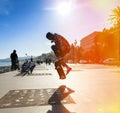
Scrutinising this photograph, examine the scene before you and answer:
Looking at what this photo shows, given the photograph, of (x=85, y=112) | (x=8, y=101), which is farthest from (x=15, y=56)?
(x=85, y=112)

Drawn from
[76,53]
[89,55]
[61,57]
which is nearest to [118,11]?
[61,57]

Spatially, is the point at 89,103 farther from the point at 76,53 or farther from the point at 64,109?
the point at 76,53

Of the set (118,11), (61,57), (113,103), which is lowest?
(113,103)

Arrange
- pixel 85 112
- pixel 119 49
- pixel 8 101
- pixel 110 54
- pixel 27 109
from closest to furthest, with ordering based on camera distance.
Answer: pixel 85 112 < pixel 27 109 < pixel 8 101 < pixel 119 49 < pixel 110 54

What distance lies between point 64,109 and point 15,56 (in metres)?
28.5

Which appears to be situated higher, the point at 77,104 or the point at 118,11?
the point at 118,11

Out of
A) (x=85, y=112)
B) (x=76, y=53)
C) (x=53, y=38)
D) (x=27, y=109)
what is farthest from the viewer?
(x=76, y=53)

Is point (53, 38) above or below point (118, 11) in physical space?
below

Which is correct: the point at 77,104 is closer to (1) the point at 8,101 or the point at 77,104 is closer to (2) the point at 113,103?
(2) the point at 113,103

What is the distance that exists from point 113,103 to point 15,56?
27950mm

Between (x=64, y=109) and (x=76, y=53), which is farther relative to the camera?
(x=76, y=53)

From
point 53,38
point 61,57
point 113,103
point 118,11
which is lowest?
point 113,103

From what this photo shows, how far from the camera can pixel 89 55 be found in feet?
398

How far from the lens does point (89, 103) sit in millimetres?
7777
